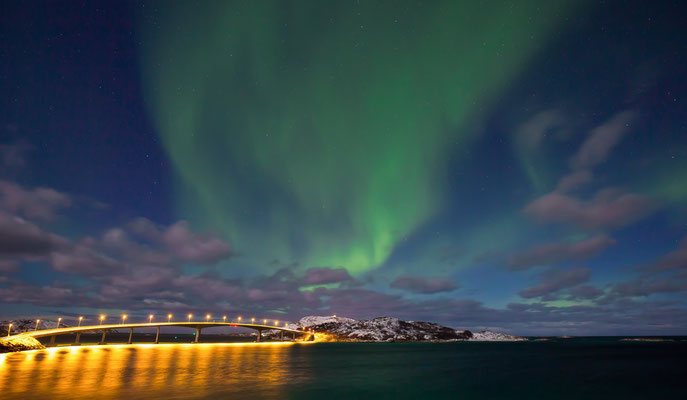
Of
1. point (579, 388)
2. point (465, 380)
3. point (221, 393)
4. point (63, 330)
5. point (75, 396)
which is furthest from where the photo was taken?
point (63, 330)

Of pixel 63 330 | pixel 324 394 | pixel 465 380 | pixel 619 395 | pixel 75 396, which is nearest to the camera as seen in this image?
pixel 75 396

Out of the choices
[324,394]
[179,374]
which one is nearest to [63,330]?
[179,374]

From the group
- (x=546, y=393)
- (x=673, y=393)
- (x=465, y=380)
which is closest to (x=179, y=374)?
(x=465, y=380)

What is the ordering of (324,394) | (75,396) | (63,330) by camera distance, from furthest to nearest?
(63,330)
(324,394)
(75,396)

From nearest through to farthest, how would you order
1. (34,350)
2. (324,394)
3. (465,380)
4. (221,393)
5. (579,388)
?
(221,393), (324,394), (579,388), (465,380), (34,350)

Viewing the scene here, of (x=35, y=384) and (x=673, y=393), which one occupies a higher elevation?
(x=35, y=384)

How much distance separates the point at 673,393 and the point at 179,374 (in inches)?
2991

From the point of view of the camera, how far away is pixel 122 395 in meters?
40.0

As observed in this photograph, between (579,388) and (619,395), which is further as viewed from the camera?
(579,388)

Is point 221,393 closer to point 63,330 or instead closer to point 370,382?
point 370,382

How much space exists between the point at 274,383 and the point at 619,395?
162 ft

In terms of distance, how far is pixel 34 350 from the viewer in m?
116

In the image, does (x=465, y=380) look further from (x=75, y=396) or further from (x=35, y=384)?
(x=35, y=384)

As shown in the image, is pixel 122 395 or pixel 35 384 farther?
pixel 35 384
